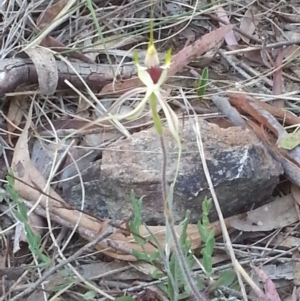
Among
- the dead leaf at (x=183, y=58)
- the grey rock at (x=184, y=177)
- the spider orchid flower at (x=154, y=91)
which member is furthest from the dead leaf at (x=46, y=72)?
the spider orchid flower at (x=154, y=91)

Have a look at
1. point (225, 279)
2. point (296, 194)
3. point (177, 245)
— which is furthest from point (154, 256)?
point (296, 194)

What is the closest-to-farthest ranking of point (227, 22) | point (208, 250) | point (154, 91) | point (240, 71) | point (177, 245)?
point (154, 91) < point (177, 245) < point (208, 250) < point (240, 71) < point (227, 22)

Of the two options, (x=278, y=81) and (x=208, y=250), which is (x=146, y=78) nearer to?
(x=208, y=250)

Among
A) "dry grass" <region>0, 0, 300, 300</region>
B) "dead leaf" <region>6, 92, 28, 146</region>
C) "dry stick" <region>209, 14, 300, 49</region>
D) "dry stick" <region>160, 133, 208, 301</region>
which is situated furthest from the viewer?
"dry stick" <region>209, 14, 300, 49</region>

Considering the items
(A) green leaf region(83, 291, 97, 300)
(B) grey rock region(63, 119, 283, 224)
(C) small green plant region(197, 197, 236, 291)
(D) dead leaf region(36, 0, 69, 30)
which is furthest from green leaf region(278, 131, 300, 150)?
(D) dead leaf region(36, 0, 69, 30)

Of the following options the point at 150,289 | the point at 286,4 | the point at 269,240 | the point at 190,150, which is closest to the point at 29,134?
the point at 190,150

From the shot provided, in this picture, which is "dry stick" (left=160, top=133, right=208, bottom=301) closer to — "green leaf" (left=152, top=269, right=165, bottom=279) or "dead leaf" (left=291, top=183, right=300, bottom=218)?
"green leaf" (left=152, top=269, right=165, bottom=279)
